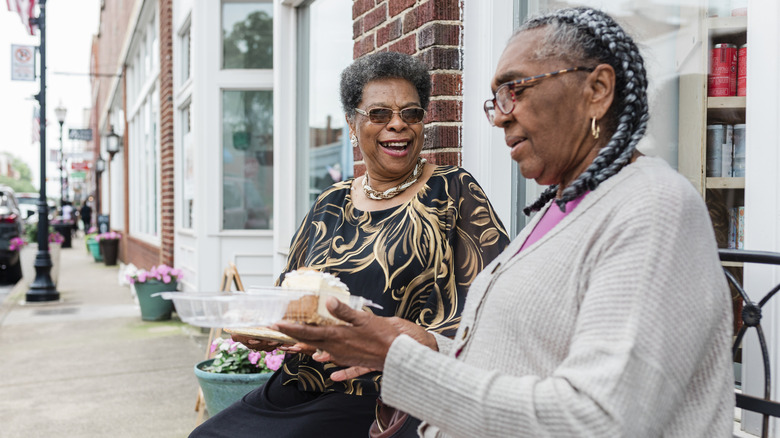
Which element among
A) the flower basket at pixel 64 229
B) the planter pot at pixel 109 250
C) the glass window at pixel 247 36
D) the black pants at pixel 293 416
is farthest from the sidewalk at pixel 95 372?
the flower basket at pixel 64 229

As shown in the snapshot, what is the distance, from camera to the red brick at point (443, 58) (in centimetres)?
298

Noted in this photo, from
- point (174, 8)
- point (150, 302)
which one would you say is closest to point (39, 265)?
point (150, 302)

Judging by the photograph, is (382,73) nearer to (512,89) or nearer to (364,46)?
(512,89)

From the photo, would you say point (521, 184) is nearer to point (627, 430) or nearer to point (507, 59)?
point (507, 59)

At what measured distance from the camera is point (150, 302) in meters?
7.77

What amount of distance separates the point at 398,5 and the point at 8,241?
1176cm

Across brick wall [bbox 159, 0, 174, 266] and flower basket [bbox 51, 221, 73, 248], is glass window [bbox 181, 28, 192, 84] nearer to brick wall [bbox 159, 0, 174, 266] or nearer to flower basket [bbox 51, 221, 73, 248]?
brick wall [bbox 159, 0, 174, 266]

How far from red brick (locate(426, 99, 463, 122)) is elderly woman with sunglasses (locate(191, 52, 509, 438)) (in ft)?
1.72

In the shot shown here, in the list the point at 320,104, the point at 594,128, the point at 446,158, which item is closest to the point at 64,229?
the point at 320,104

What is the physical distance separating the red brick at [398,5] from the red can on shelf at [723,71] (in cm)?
147

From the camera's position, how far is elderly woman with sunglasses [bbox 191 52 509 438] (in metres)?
2.11

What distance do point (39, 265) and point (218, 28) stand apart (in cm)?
543

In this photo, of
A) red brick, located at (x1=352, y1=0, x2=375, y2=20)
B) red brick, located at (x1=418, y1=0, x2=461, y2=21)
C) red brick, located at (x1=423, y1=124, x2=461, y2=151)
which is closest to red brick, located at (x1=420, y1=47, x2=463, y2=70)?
red brick, located at (x1=418, y1=0, x2=461, y2=21)

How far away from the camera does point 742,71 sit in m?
1.99
